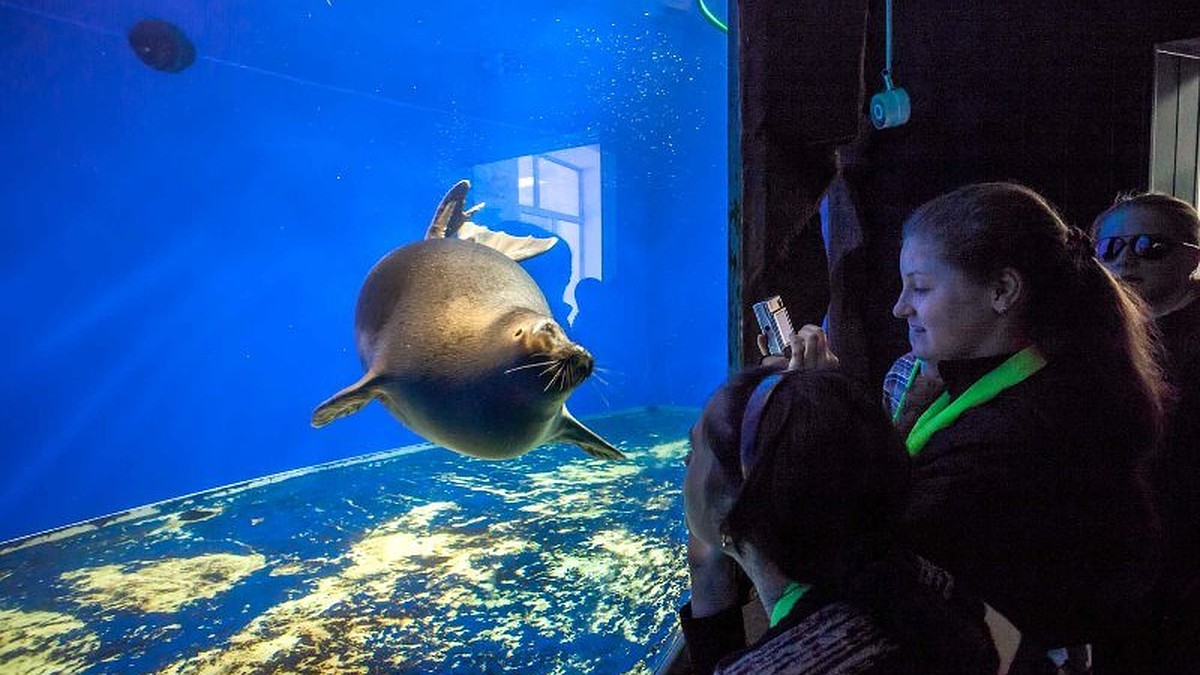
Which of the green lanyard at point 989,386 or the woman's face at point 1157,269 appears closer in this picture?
the green lanyard at point 989,386

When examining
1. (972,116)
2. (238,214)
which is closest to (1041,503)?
(972,116)

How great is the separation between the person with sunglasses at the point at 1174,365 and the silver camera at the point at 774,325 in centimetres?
80

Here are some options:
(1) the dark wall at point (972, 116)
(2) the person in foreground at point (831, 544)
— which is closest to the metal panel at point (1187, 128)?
(1) the dark wall at point (972, 116)

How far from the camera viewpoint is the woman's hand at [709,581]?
95 centimetres

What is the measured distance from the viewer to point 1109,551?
3.25 ft

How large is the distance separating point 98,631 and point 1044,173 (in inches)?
163

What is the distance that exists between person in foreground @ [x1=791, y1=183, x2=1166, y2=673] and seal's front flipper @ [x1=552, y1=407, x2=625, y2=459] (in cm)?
209

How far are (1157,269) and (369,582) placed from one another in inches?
129

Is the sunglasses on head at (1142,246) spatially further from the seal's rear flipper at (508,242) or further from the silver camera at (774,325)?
the seal's rear flipper at (508,242)

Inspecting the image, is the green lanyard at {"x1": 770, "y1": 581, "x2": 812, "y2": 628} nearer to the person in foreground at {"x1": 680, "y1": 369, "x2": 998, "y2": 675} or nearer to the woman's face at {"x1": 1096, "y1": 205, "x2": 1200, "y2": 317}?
the person in foreground at {"x1": 680, "y1": 369, "x2": 998, "y2": 675}

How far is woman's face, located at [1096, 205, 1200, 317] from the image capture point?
1848 mm

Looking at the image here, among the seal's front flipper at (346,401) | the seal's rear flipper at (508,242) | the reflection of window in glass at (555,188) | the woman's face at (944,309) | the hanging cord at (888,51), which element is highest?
the reflection of window in glass at (555,188)

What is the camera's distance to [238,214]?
7.64 meters

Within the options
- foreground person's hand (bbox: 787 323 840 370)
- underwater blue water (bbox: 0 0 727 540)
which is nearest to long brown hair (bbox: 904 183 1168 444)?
foreground person's hand (bbox: 787 323 840 370)
